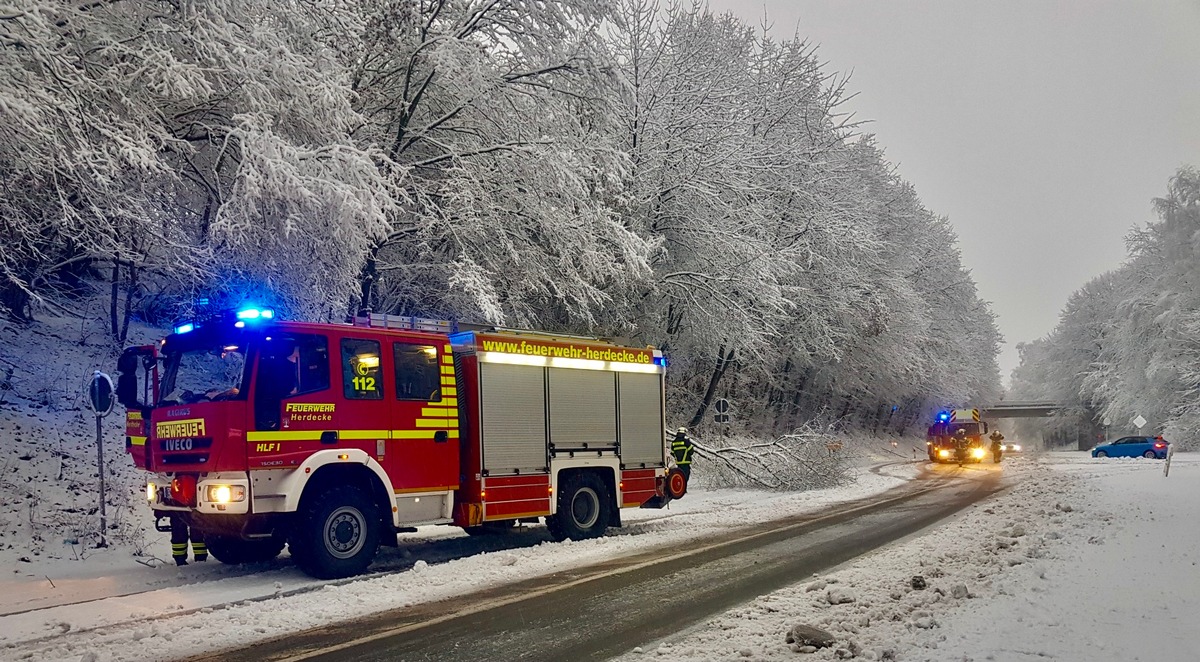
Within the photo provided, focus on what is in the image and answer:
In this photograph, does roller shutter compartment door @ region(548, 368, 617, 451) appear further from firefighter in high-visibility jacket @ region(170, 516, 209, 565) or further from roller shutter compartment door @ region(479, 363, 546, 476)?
firefighter in high-visibility jacket @ region(170, 516, 209, 565)

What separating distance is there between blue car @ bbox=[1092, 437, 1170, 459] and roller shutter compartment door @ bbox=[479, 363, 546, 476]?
1620 inches

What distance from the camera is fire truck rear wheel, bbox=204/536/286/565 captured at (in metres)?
10.4

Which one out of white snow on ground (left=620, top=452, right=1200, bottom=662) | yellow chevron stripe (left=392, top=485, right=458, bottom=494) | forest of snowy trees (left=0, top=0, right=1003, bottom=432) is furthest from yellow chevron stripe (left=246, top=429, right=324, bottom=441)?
white snow on ground (left=620, top=452, right=1200, bottom=662)

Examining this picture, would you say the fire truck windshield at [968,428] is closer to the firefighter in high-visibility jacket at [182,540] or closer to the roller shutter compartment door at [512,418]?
the roller shutter compartment door at [512,418]

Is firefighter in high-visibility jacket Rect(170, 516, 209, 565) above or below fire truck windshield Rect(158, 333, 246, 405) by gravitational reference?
below

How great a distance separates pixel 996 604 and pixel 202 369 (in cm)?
813

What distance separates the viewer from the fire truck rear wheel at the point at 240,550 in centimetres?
1042

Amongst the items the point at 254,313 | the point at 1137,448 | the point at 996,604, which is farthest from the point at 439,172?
the point at 1137,448

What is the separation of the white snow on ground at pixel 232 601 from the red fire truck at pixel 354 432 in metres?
0.52

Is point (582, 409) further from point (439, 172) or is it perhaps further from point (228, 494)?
point (439, 172)

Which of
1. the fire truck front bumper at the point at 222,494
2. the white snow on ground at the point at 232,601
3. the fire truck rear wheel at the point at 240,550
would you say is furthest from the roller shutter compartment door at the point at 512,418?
the fire truck front bumper at the point at 222,494

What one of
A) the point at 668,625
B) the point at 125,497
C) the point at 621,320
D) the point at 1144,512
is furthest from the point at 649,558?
the point at 621,320

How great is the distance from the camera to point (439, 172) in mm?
16766

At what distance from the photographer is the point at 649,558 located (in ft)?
35.4
